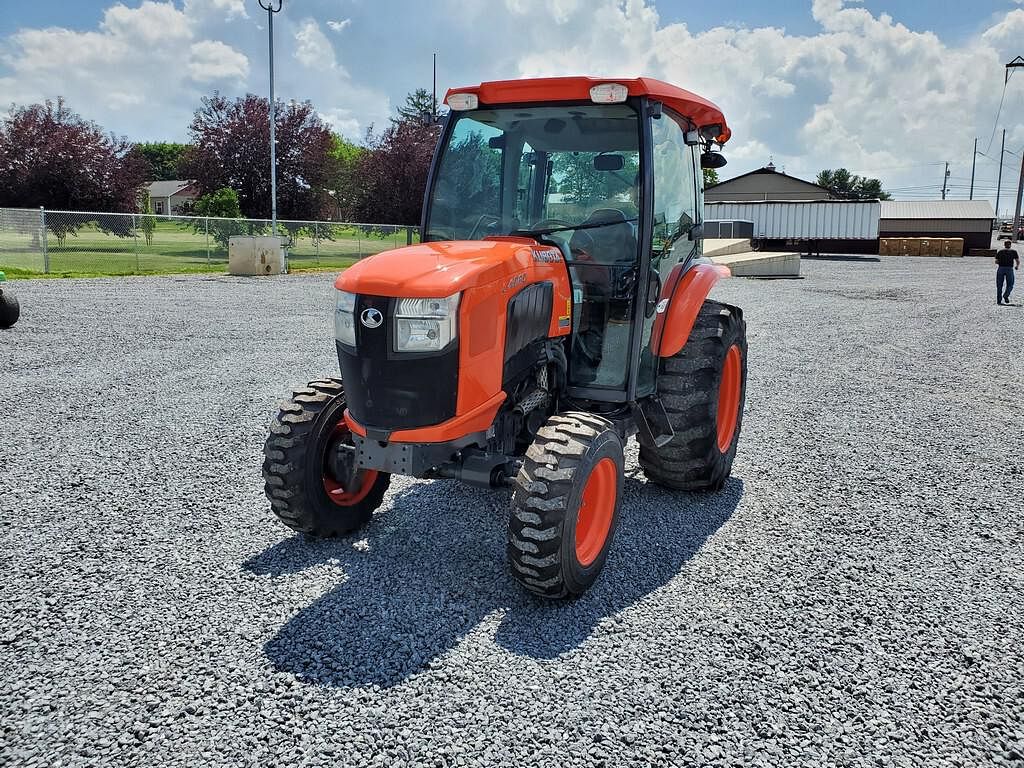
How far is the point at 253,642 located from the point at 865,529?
132 inches

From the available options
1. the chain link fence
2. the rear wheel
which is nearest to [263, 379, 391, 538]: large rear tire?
the rear wheel

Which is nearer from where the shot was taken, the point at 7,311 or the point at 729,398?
the point at 729,398

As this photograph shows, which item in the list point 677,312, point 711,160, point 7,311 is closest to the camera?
point 677,312

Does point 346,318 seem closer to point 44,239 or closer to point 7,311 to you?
→ point 7,311

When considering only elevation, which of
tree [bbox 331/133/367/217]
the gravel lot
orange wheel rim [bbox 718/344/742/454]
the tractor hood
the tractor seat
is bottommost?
the gravel lot

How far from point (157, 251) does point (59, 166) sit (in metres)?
5.91

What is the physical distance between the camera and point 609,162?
4.33m

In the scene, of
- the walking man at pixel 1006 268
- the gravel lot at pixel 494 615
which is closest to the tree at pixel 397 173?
the walking man at pixel 1006 268

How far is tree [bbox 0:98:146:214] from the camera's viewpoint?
27484 millimetres

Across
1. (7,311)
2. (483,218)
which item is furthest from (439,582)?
(7,311)

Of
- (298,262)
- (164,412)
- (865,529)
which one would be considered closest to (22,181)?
(298,262)

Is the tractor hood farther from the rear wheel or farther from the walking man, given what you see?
the walking man

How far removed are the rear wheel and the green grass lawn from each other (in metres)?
19.6

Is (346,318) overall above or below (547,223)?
below
